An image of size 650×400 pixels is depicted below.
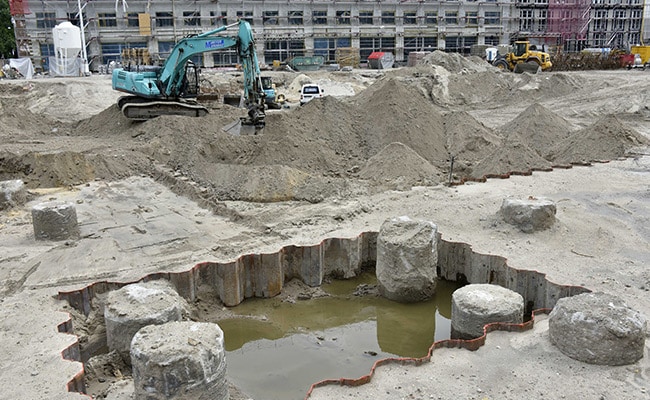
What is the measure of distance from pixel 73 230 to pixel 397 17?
4675cm

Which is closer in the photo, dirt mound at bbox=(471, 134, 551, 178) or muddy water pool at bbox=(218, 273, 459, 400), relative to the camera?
muddy water pool at bbox=(218, 273, 459, 400)

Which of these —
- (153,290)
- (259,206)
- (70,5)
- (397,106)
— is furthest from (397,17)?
(153,290)

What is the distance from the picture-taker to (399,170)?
46.2ft

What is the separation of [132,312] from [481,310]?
4.61 metres

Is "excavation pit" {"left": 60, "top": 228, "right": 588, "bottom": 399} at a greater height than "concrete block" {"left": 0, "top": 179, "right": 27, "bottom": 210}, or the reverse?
"concrete block" {"left": 0, "top": 179, "right": 27, "bottom": 210}

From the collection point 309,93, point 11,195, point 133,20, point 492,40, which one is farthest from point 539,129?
point 492,40

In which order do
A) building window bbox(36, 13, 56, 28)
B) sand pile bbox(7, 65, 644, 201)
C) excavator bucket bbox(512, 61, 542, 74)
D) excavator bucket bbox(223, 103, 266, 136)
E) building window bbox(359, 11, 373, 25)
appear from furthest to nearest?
building window bbox(359, 11, 373, 25) → building window bbox(36, 13, 56, 28) → excavator bucket bbox(512, 61, 542, 74) → excavator bucket bbox(223, 103, 266, 136) → sand pile bbox(7, 65, 644, 201)

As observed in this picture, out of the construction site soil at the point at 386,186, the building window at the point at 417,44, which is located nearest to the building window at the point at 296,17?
the building window at the point at 417,44

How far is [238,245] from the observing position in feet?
A: 33.2

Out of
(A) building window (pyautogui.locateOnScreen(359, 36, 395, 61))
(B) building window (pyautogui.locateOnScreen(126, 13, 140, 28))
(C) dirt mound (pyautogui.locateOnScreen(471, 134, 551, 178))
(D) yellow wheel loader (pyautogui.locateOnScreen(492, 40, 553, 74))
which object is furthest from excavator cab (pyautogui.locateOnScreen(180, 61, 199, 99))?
(A) building window (pyautogui.locateOnScreen(359, 36, 395, 61))

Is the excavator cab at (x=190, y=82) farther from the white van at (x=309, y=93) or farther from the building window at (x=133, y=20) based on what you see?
the building window at (x=133, y=20)

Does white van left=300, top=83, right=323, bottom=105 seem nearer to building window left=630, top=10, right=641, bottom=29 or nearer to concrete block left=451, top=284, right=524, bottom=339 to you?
concrete block left=451, top=284, right=524, bottom=339

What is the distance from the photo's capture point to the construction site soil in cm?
→ 643

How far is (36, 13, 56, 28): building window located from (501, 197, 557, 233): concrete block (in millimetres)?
43873
